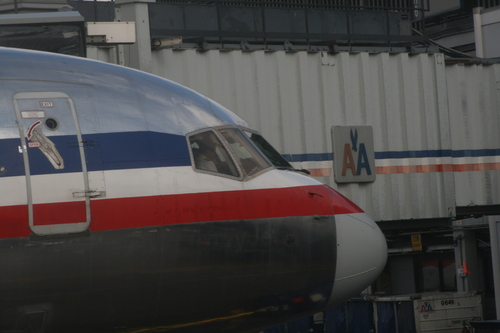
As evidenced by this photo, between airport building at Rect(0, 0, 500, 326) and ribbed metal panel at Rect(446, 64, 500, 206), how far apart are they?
2cm

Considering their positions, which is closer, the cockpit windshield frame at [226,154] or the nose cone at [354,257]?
the cockpit windshield frame at [226,154]

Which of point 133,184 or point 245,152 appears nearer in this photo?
point 133,184

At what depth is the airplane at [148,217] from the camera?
7141mm

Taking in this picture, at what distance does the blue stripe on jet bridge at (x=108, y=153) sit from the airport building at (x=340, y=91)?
4.29m

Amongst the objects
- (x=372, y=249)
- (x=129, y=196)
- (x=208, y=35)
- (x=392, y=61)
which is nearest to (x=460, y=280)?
(x=392, y=61)

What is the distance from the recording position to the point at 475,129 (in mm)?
16016

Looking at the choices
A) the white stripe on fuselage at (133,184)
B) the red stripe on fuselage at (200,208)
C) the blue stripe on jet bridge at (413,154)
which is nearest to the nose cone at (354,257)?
the red stripe on fuselage at (200,208)

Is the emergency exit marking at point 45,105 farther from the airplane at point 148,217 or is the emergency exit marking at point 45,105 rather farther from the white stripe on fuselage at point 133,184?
the white stripe on fuselage at point 133,184

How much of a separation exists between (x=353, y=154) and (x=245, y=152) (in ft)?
21.1

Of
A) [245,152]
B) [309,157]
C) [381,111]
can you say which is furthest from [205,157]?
[381,111]

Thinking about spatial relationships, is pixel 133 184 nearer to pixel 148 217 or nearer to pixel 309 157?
pixel 148 217

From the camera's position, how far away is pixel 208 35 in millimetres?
14312

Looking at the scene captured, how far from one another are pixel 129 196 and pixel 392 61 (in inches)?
345

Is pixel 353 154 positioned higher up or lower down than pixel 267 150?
higher up
